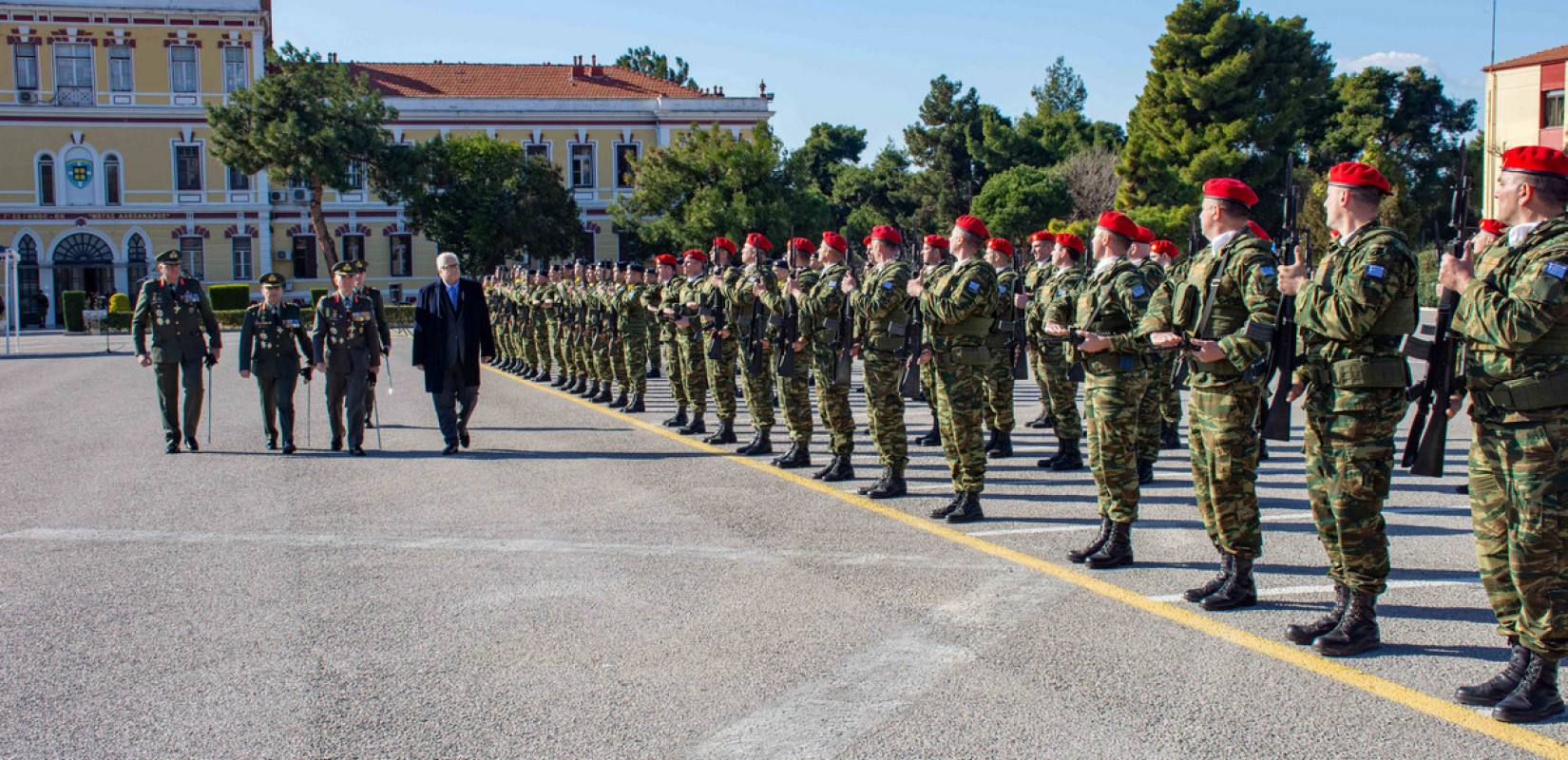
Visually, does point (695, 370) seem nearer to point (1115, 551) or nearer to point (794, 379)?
point (794, 379)

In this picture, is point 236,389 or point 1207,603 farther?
point 236,389

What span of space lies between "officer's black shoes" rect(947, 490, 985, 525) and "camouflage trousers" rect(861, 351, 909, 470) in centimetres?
98

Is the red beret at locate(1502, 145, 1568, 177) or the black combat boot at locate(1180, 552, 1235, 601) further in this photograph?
the black combat boot at locate(1180, 552, 1235, 601)

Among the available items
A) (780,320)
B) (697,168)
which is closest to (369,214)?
(697,168)

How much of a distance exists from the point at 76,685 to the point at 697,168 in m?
39.7

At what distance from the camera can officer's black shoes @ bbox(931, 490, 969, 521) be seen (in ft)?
25.3

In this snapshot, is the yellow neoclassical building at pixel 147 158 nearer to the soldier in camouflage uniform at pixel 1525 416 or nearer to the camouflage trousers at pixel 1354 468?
the camouflage trousers at pixel 1354 468

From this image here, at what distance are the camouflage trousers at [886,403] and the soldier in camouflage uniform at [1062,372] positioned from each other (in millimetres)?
1650

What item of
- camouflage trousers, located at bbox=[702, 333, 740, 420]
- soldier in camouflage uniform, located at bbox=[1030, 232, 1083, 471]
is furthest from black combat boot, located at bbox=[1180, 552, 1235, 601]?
camouflage trousers, located at bbox=[702, 333, 740, 420]

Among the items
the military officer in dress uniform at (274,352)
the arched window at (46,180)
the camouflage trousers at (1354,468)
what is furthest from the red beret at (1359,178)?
the arched window at (46,180)

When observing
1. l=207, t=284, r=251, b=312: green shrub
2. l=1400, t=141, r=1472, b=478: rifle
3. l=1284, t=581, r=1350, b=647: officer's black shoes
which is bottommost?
l=1284, t=581, r=1350, b=647: officer's black shoes

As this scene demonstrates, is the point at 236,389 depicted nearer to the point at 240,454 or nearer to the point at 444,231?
the point at 240,454

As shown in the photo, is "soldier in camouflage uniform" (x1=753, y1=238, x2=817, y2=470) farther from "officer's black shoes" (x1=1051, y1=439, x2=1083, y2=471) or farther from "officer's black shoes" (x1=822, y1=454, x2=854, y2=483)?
"officer's black shoes" (x1=1051, y1=439, x2=1083, y2=471)

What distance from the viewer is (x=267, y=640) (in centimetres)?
530
